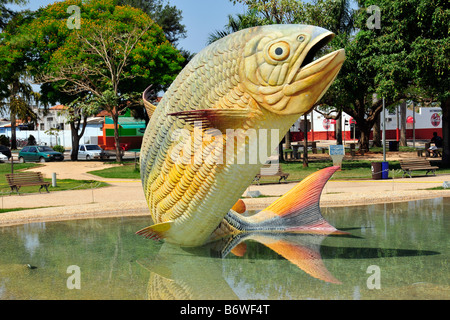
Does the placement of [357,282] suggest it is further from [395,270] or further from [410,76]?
[410,76]

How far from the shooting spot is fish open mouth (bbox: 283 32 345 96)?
18.1 ft

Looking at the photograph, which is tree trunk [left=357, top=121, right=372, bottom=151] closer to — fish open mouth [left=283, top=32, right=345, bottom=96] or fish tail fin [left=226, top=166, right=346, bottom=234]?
fish tail fin [left=226, top=166, right=346, bottom=234]

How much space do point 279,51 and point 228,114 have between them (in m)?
0.98

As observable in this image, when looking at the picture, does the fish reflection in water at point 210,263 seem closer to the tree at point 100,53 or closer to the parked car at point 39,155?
the tree at point 100,53

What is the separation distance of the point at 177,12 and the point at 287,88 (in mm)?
51874

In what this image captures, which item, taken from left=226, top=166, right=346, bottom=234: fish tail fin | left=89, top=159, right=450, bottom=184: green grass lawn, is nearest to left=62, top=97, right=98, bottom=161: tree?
left=89, top=159, right=450, bottom=184: green grass lawn

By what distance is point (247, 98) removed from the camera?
5926mm

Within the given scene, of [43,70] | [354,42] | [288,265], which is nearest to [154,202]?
[288,265]

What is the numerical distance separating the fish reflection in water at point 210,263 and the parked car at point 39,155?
2952cm

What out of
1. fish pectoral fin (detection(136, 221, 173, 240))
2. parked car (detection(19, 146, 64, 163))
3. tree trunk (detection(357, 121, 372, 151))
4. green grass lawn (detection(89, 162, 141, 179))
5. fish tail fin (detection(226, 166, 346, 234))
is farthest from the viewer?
parked car (detection(19, 146, 64, 163))

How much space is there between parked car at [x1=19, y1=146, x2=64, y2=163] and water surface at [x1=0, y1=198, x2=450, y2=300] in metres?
26.4

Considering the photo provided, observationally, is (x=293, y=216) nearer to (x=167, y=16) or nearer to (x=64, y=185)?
(x=64, y=185)

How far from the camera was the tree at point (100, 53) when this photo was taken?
3034cm

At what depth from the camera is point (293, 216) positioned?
28.6 ft
